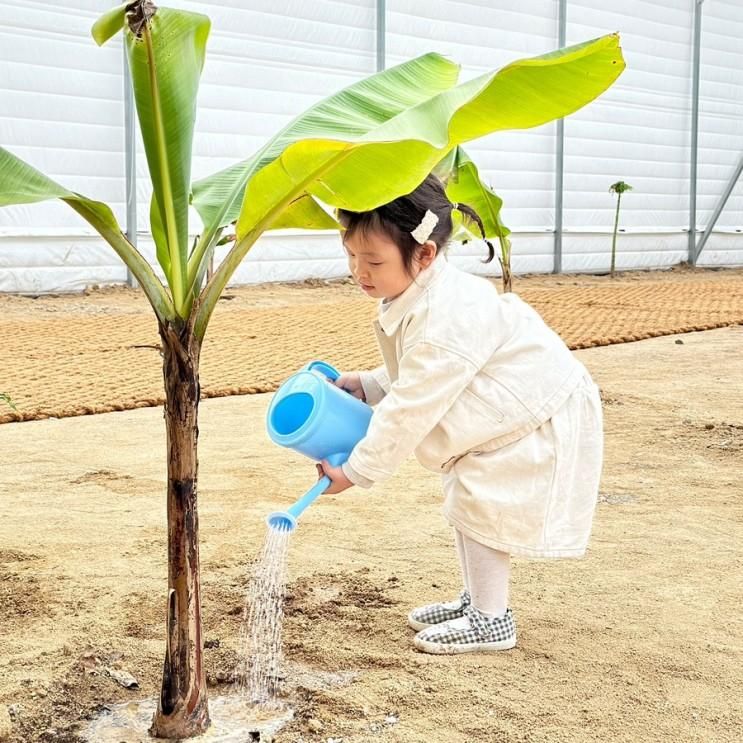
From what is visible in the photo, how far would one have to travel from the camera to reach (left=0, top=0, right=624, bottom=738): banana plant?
1456 millimetres

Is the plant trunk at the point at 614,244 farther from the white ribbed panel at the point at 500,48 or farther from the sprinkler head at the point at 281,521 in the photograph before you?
the sprinkler head at the point at 281,521

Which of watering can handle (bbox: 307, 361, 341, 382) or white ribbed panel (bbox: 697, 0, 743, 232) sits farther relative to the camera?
white ribbed panel (bbox: 697, 0, 743, 232)

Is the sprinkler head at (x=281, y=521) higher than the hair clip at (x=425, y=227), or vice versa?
the hair clip at (x=425, y=227)

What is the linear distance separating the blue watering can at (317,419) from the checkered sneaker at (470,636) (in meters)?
0.37

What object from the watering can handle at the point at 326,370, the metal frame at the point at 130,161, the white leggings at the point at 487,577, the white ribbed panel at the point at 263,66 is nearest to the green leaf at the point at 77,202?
the watering can handle at the point at 326,370

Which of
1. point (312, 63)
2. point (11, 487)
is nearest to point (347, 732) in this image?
point (11, 487)

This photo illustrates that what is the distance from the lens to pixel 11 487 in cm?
301

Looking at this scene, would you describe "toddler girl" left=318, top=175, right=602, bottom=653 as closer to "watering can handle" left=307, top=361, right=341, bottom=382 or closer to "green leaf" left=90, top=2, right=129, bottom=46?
"watering can handle" left=307, top=361, right=341, bottom=382

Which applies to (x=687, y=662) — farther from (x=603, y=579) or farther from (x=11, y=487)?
(x=11, y=487)

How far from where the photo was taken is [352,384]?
2145mm

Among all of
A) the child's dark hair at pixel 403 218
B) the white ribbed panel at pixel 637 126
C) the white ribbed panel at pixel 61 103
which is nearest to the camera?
the child's dark hair at pixel 403 218

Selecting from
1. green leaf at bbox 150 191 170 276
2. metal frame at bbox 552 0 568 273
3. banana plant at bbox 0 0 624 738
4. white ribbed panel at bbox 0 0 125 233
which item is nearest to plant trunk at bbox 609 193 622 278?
metal frame at bbox 552 0 568 273

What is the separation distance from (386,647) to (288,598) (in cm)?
30

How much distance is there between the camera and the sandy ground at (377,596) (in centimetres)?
176
